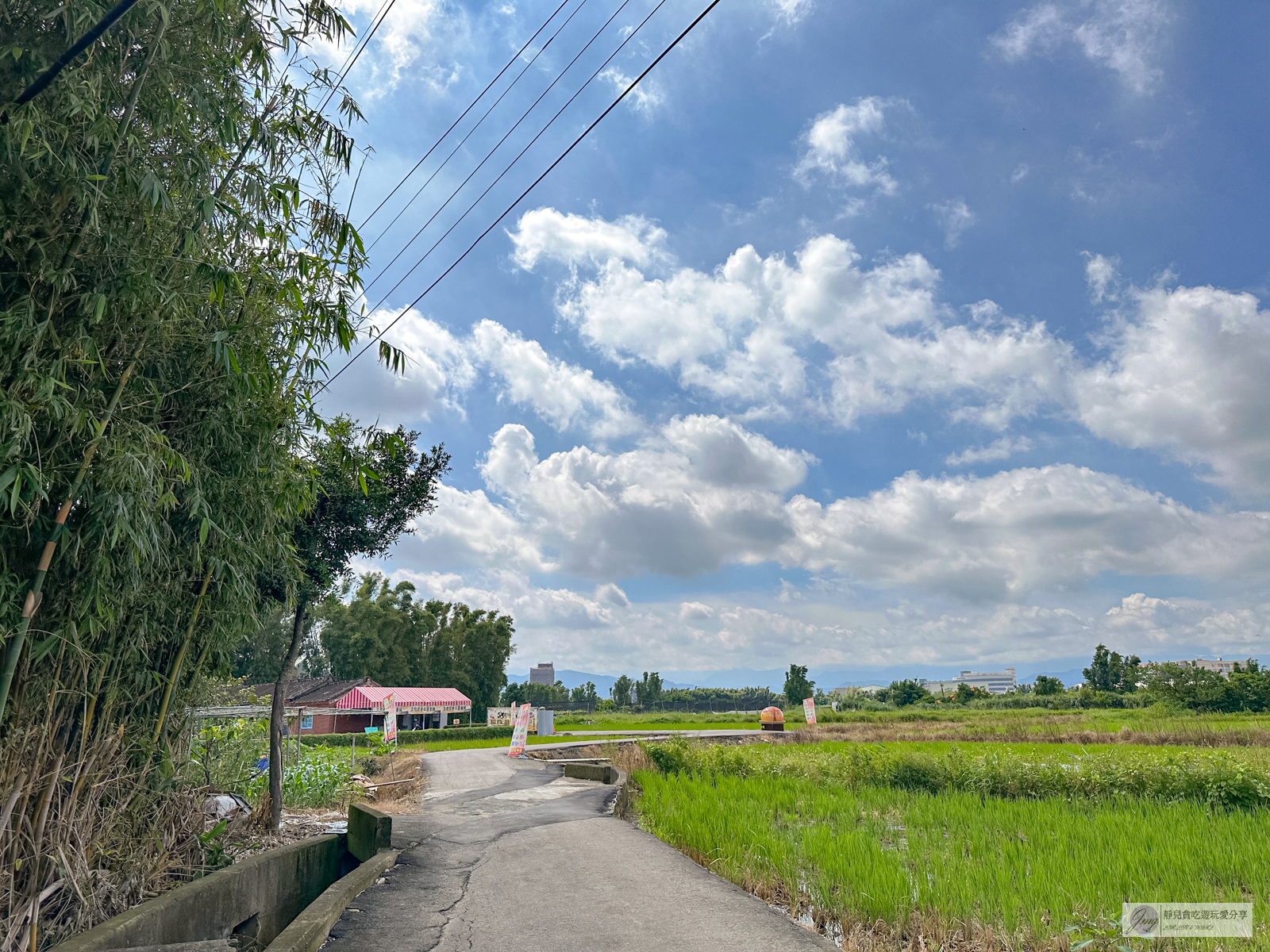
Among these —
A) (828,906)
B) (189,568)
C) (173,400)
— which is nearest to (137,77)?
(173,400)

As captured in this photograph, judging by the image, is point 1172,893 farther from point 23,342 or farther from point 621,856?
point 23,342

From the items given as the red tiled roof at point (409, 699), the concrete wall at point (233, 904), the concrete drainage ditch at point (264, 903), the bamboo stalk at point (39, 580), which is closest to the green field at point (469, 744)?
the red tiled roof at point (409, 699)

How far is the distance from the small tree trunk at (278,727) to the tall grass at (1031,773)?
293 inches

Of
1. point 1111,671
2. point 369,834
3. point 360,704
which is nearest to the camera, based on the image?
point 369,834

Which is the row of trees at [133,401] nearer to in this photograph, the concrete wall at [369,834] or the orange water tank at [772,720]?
the concrete wall at [369,834]

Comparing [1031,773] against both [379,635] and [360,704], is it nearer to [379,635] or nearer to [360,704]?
[360,704]

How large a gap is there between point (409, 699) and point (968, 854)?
121ft

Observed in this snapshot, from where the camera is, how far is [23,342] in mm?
3328

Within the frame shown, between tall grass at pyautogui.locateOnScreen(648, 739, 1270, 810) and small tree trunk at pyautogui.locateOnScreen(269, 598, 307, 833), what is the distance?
7.44 m

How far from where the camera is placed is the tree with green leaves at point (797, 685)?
62.7 metres

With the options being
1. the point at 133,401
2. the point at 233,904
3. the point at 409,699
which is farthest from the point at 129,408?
the point at 409,699

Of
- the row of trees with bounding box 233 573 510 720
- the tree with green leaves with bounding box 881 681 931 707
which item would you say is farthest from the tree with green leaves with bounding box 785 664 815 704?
the row of trees with bounding box 233 573 510 720

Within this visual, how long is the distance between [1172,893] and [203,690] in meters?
7.12

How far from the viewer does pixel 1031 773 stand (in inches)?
404
